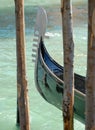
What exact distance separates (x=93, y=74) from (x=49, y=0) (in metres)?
12.5

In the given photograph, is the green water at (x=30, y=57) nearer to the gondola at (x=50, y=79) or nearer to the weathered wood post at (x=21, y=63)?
the gondola at (x=50, y=79)

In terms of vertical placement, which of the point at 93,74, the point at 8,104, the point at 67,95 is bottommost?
the point at 8,104

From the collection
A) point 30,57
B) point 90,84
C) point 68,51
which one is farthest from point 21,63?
point 30,57

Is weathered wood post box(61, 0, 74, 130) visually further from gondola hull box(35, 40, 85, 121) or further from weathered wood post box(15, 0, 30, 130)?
gondola hull box(35, 40, 85, 121)

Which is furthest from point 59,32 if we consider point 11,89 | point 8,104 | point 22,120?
point 22,120

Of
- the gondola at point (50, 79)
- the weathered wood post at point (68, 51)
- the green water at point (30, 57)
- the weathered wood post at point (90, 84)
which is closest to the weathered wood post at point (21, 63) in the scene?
the weathered wood post at point (68, 51)

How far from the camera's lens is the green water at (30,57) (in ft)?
14.8

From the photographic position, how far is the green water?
4.51m

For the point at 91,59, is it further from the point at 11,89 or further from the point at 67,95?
the point at 11,89

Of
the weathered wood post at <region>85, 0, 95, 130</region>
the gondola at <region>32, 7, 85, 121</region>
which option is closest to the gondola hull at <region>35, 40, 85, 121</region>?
the gondola at <region>32, 7, 85, 121</region>

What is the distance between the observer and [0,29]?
31.8 ft

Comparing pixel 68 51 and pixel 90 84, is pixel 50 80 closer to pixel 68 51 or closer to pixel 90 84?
pixel 68 51

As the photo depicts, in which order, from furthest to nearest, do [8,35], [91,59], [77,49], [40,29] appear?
[8,35] < [77,49] < [40,29] < [91,59]

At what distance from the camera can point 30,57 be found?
24.1ft
